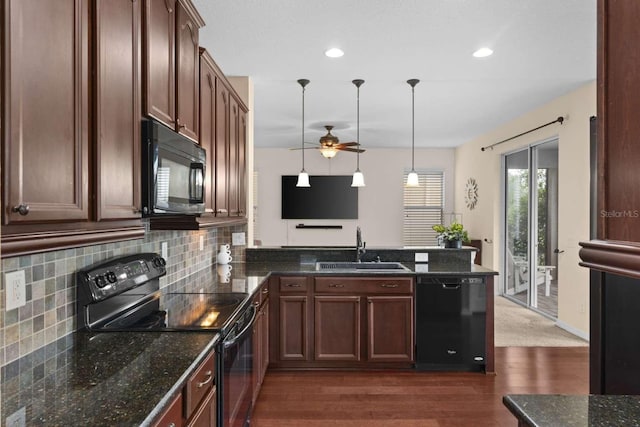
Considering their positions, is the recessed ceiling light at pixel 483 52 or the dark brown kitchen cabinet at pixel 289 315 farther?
the dark brown kitchen cabinet at pixel 289 315

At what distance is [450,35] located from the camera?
3.20 metres

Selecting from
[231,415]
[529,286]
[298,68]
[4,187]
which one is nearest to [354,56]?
[298,68]

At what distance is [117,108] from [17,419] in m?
0.93

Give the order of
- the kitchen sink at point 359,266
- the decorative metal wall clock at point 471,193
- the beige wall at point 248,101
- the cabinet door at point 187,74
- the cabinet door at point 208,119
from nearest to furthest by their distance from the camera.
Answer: the cabinet door at point 187,74, the cabinet door at point 208,119, the kitchen sink at point 359,266, the beige wall at point 248,101, the decorative metal wall clock at point 471,193

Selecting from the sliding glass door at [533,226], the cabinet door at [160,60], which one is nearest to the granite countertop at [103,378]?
the cabinet door at [160,60]

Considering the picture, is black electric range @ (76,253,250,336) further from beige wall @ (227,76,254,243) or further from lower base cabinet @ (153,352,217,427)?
beige wall @ (227,76,254,243)

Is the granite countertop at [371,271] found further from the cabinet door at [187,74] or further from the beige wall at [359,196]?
the beige wall at [359,196]

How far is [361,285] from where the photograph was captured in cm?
361

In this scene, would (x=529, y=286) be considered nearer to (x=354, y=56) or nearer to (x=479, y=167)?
(x=479, y=167)

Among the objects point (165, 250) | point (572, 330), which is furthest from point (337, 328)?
point (572, 330)

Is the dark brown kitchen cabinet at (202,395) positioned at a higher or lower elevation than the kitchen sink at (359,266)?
lower

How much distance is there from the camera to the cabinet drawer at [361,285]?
360 cm
